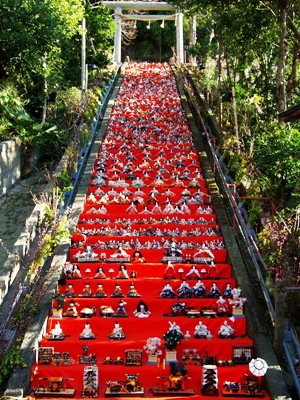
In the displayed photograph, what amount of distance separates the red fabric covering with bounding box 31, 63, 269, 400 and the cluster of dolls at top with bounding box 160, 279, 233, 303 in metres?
0.13

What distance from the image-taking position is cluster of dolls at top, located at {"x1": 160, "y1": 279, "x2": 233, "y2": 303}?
36.8 feet

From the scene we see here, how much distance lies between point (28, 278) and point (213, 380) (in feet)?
11.9

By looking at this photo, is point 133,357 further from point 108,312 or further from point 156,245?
point 156,245

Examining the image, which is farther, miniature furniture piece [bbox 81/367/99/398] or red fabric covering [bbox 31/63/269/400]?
red fabric covering [bbox 31/63/269/400]

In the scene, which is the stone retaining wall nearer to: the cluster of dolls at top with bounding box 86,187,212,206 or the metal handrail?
the metal handrail

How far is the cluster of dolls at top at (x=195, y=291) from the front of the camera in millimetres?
11219

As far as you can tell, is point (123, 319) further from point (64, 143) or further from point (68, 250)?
point (64, 143)

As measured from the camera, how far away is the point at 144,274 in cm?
1220

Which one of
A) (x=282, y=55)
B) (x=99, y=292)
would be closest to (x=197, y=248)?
(x=99, y=292)

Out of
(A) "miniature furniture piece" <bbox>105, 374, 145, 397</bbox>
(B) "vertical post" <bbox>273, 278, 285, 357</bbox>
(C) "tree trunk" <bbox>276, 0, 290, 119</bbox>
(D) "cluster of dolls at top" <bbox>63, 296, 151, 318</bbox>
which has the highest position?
(C) "tree trunk" <bbox>276, 0, 290, 119</bbox>

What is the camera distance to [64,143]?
20.1m

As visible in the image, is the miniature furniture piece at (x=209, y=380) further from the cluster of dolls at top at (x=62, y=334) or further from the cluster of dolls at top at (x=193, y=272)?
the cluster of dolls at top at (x=193, y=272)

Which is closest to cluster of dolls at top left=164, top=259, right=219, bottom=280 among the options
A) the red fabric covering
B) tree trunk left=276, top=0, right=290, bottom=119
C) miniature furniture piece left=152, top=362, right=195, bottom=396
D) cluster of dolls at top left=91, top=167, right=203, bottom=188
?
the red fabric covering

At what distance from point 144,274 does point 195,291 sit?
51.6 inches
